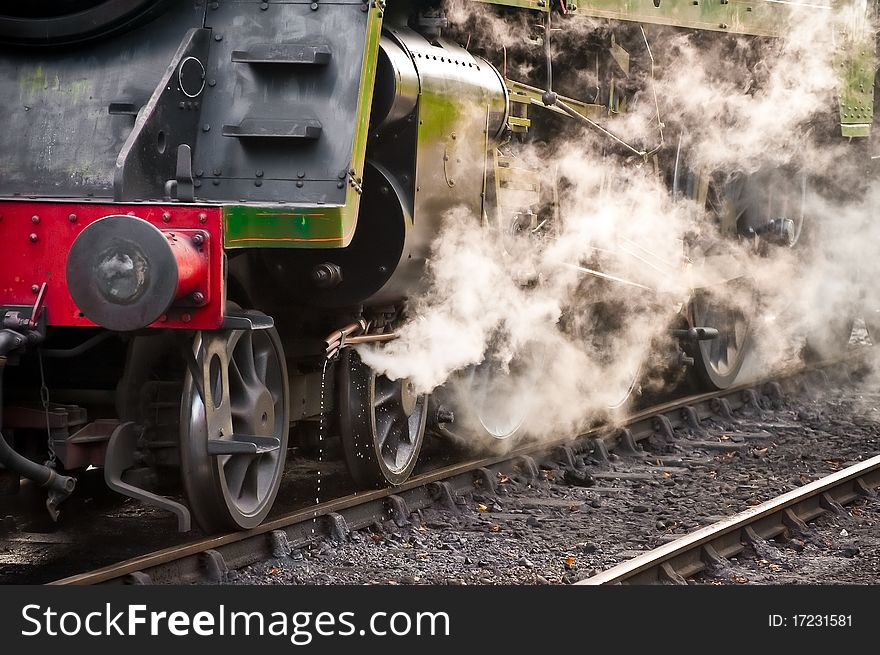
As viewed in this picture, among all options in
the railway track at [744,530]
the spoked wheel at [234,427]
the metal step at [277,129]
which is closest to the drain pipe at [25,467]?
the spoked wheel at [234,427]

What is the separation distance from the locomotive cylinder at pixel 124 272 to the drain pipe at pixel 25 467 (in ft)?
0.76

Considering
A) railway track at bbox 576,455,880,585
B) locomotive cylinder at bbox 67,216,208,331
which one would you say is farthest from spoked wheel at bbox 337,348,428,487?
locomotive cylinder at bbox 67,216,208,331

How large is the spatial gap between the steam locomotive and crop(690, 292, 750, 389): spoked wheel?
144 inches

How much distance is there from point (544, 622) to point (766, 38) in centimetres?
608

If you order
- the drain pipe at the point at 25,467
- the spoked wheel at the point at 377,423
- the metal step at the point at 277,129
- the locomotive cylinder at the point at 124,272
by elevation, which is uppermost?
the metal step at the point at 277,129

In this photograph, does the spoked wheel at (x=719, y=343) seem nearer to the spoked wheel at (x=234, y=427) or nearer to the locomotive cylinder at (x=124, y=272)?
the spoked wheel at (x=234, y=427)

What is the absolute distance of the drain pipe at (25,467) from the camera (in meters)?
4.02

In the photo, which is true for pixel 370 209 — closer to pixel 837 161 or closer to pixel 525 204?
pixel 525 204

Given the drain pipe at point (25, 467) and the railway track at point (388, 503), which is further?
the railway track at point (388, 503)

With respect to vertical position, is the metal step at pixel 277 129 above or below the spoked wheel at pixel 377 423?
above

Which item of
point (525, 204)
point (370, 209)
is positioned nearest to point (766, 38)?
point (525, 204)

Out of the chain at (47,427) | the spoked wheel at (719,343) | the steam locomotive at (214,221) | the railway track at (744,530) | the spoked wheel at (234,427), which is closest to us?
the steam locomotive at (214,221)

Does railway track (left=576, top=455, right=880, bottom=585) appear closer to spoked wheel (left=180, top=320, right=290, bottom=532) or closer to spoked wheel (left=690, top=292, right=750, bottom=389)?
spoked wheel (left=180, top=320, right=290, bottom=532)

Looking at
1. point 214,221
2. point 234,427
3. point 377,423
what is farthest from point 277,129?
point 377,423
